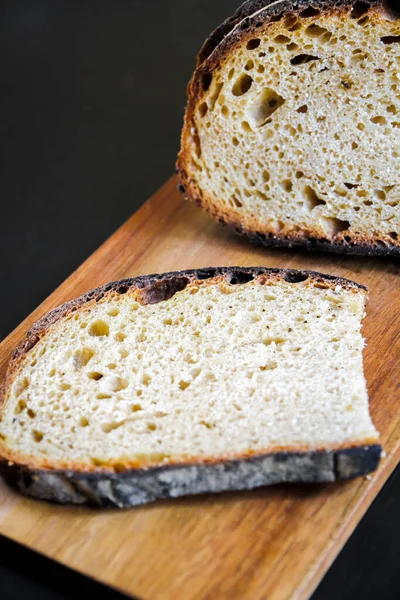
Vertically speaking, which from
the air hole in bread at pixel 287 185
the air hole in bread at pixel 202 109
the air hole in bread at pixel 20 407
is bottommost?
the air hole in bread at pixel 287 185

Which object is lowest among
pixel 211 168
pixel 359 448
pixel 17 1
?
pixel 359 448

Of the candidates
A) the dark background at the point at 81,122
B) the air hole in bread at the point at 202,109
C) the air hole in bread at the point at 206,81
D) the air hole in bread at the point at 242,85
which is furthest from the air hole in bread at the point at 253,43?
the dark background at the point at 81,122

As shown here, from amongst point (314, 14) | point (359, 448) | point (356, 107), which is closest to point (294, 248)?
point (356, 107)

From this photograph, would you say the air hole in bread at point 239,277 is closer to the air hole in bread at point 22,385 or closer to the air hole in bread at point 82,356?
the air hole in bread at point 82,356

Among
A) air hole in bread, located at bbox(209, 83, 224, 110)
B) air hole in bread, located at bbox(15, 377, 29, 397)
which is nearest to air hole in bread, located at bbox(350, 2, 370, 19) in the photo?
air hole in bread, located at bbox(209, 83, 224, 110)

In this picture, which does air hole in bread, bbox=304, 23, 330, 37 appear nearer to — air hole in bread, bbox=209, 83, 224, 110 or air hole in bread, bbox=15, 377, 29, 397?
air hole in bread, bbox=209, 83, 224, 110

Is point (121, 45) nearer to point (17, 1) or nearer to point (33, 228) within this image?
point (17, 1)

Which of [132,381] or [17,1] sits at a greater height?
[17,1]

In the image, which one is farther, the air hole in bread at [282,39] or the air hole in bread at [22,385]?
the air hole in bread at [282,39]
